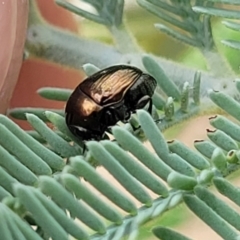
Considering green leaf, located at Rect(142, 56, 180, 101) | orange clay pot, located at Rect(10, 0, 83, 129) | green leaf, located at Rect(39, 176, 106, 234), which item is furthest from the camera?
orange clay pot, located at Rect(10, 0, 83, 129)

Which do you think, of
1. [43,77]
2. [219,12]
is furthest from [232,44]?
[43,77]

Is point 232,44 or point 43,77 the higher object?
point 232,44

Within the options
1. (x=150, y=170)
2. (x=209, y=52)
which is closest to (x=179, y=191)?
(x=150, y=170)

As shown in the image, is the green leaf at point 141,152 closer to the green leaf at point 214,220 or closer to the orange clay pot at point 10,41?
the green leaf at point 214,220

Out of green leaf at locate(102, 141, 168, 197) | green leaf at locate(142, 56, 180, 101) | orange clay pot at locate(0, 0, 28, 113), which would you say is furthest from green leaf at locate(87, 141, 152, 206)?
orange clay pot at locate(0, 0, 28, 113)

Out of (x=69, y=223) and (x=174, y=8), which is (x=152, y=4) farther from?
(x=69, y=223)

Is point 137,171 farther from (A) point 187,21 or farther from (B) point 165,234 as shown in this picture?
(A) point 187,21

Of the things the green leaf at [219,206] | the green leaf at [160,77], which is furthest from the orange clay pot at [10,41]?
the green leaf at [219,206]

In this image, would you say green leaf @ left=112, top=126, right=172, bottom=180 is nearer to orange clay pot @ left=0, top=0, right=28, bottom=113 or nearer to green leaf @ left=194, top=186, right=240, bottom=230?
green leaf @ left=194, top=186, right=240, bottom=230
